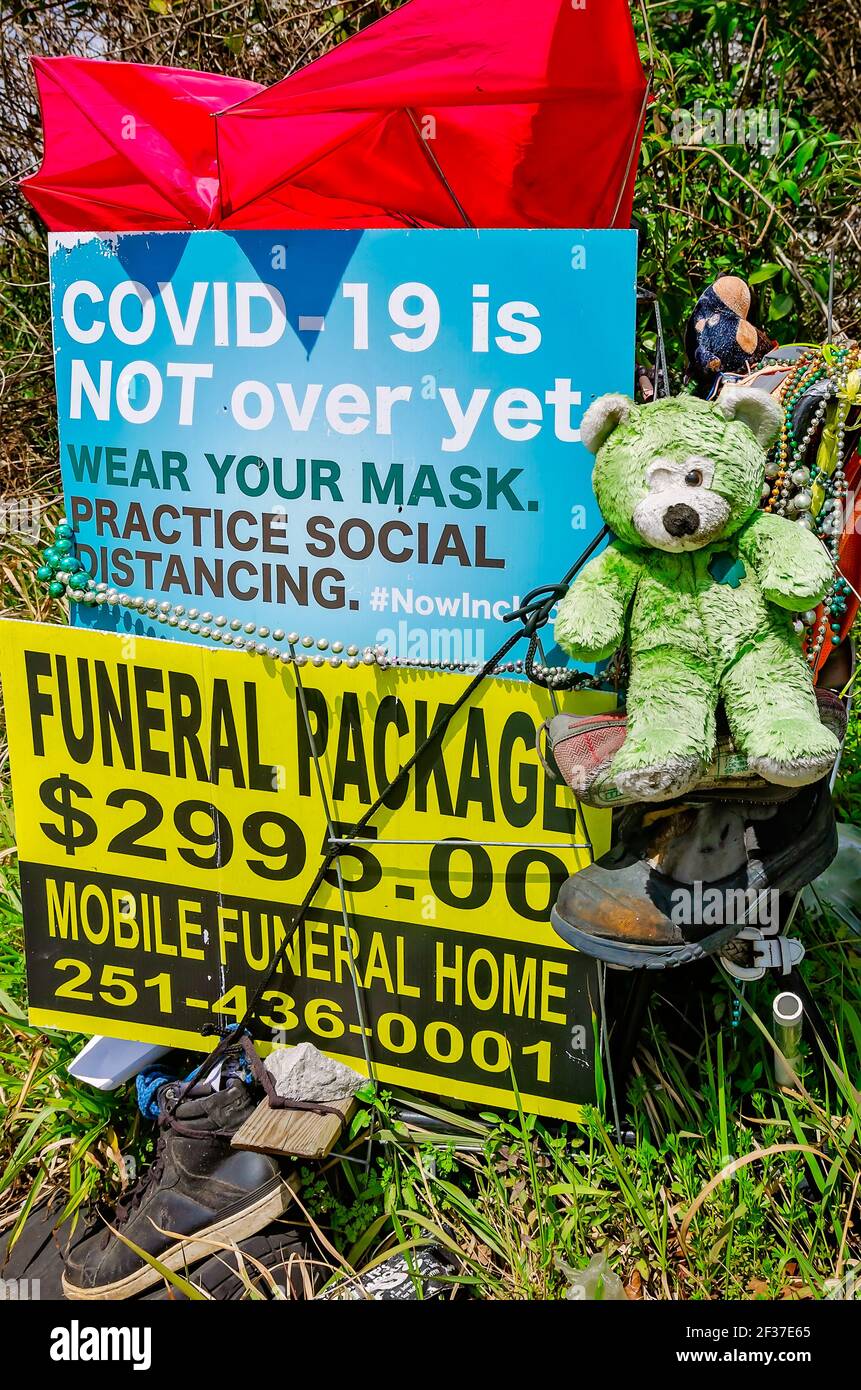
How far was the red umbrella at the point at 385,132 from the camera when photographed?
1.79 meters

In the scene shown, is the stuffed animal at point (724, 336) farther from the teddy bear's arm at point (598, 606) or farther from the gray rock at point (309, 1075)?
the gray rock at point (309, 1075)

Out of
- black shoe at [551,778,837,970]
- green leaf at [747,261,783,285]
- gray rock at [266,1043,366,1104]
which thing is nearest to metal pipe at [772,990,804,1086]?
black shoe at [551,778,837,970]

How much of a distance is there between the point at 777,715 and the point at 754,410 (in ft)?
1.41

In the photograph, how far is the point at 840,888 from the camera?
2.45m

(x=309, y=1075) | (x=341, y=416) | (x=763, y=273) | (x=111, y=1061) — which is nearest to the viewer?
(x=341, y=416)

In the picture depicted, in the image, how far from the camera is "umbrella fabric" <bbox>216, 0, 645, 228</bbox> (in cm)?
178

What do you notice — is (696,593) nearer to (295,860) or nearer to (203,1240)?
(295,860)

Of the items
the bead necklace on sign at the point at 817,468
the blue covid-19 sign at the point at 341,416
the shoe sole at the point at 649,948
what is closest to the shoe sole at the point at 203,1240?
the shoe sole at the point at 649,948

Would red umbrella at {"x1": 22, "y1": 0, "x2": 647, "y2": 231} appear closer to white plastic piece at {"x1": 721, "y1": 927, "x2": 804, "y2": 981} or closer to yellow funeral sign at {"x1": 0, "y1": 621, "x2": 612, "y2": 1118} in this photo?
yellow funeral sign at {"x1": 0, "y1": 621, "x2": 612, "y2": 1118}

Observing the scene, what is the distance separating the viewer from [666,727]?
1.51 metres

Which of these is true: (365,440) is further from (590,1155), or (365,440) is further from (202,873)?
(590,1155)

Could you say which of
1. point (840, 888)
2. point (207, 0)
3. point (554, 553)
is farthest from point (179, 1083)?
point (207, 0)

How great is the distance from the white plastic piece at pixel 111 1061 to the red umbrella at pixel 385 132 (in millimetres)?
1696

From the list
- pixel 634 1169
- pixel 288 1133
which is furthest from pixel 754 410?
pixel 288 1133
